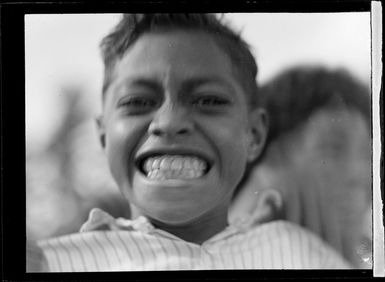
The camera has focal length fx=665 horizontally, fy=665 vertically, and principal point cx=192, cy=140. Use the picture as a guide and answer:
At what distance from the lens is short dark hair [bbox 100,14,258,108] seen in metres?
1.28

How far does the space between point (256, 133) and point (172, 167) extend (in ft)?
0.58

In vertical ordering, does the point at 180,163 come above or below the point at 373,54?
below

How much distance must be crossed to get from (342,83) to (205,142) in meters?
0.29

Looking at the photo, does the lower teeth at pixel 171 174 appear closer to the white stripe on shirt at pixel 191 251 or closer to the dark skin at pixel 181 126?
the dark skin at pixel 181 126

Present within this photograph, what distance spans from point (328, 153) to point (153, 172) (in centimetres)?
34

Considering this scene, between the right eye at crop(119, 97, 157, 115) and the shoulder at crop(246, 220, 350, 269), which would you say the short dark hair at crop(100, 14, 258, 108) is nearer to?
the right eye at crop(119, 97, 157, 115)

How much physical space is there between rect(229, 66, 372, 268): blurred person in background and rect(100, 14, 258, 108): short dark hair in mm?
61

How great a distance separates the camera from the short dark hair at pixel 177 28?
1283mm

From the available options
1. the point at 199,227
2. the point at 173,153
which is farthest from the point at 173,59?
the point at 199,227

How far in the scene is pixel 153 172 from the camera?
129 cm

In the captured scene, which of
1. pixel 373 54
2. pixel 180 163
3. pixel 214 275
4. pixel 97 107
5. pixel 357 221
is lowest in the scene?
pixel 214 275

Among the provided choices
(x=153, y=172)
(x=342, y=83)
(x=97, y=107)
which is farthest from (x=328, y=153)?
(x=97, y=107)

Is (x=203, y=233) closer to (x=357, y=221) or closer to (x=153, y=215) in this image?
(x=153, y=215)

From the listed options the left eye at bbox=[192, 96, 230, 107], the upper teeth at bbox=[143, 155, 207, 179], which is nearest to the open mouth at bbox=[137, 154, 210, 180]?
the upper teeth at bbox=[143, 155, 207, 179]
